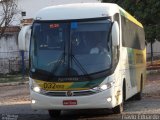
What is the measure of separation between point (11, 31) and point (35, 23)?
3160 cm

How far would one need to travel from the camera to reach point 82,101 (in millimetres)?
13188

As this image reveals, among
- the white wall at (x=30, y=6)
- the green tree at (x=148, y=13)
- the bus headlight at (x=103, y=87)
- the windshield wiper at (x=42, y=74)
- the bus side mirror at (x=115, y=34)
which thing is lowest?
the bus headlight at (x=103, y=87)

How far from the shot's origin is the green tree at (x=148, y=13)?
3231cm

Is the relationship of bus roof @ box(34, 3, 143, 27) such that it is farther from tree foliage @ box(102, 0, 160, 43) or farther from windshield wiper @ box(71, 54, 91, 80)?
tree foliage @ box(102, 0, 160, 43)

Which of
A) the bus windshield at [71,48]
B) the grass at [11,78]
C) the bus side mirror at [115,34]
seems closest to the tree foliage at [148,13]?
the grass at [11,78]

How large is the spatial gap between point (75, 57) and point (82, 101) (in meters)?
1.22

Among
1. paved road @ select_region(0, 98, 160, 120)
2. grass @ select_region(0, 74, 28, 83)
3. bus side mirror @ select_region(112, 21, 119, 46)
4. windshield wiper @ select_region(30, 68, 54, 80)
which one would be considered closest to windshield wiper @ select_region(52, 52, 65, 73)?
windshield wiper @ select_region(30, 68, 54, 80)

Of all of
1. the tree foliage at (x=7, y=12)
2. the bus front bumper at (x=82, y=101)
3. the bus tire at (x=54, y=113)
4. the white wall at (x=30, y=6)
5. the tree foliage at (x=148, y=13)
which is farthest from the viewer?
the white wall at (x=30, y=6)

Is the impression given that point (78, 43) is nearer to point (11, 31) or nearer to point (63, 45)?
point (63, 45)

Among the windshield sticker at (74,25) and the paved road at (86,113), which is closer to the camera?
the windshield sticker at (74,25)

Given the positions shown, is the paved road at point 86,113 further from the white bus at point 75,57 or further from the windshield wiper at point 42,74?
the windshield wiper at point 42,74

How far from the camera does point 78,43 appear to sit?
13.6 meters

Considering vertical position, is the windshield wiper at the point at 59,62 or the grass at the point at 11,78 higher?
the windshield wiper at the point at 59,62

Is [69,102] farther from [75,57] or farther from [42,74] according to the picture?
[75,57]
